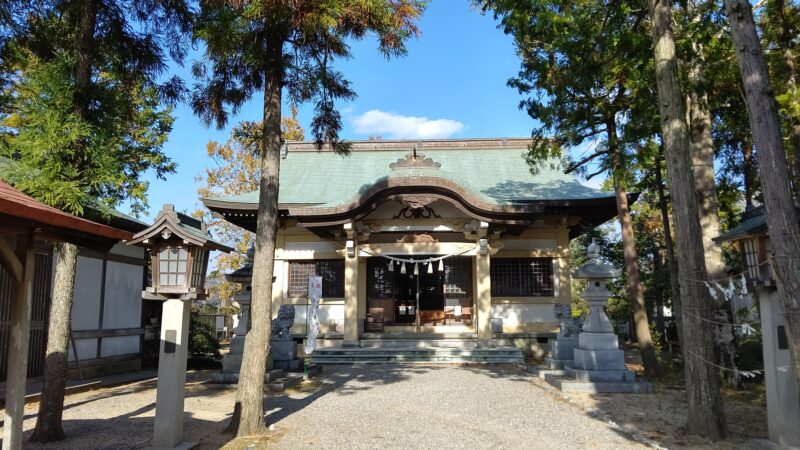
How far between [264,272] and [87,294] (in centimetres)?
686

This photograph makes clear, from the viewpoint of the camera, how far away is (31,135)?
19.0ft

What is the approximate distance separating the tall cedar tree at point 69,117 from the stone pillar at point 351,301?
797 centimetres

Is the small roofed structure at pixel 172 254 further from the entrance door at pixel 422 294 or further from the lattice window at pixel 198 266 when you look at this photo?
the entrance door at pixel 422 294

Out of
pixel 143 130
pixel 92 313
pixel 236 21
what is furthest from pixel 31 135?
pixel 143 130

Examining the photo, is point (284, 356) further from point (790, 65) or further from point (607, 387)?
point (790, 65)

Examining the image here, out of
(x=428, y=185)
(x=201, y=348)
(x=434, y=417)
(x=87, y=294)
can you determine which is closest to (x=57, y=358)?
(x=434, y=417)

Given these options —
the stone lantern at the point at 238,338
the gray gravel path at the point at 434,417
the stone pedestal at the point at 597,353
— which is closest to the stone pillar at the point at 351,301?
the gray gravel path at the point at 434,417

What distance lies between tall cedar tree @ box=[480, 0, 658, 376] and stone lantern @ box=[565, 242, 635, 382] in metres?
1.32

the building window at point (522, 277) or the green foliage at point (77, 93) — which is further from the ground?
the green foliage at point (77, 93)

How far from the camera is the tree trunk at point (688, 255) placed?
19.4 feet

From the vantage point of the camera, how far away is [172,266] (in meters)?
5.89

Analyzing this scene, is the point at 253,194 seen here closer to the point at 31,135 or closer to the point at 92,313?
the point at 92,313

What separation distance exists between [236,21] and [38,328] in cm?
768

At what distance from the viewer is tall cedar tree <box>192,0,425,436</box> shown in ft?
20.4
